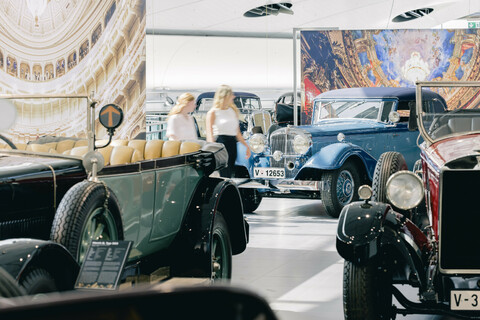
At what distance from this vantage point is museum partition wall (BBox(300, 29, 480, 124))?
10.5 m

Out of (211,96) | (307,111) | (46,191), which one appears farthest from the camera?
(211,96)

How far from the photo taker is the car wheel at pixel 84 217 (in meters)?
2.85

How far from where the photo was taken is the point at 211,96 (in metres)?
12.6

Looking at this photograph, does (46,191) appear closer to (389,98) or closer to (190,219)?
(190,219)

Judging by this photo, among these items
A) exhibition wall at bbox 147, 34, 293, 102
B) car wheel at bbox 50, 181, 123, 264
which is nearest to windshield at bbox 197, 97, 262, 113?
exhibition wall at bbox 147, 34, 293, 102

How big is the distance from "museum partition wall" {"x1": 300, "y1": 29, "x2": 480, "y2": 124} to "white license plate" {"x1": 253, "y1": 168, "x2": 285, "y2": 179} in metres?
2.36

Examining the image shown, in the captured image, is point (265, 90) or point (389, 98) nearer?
point (389, 98)

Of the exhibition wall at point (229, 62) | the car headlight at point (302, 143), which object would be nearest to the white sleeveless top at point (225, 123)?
the car headlight at point (302, 143)

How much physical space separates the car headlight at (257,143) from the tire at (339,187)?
2.90ft

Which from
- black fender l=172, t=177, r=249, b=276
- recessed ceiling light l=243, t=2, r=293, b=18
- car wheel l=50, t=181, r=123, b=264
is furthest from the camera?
recessed ceiling light l=243, t=2, r=293, b=18

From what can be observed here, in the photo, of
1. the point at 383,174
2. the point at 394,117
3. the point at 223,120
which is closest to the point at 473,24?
the point at 394,117

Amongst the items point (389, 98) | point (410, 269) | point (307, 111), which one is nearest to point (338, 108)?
point (389, 98)

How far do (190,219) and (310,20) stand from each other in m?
12.2

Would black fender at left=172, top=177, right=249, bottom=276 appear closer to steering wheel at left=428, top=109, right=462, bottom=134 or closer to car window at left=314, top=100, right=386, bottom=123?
steering wheel at left=428, top=109, right=462, bottom=134
